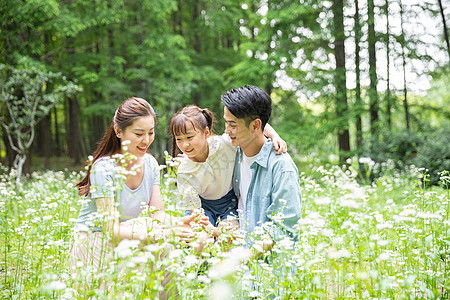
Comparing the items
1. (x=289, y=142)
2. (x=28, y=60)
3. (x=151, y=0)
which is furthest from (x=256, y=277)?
(x=151, y=0)

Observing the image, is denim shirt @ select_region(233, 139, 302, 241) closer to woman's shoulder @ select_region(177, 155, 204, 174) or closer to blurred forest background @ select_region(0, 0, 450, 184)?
woman's shoulder @ select_region(177, 155, 204, 174)

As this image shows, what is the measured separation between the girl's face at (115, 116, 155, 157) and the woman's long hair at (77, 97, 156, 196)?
0.04m

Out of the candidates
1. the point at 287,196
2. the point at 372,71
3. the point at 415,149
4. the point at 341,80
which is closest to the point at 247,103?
the point at 287,196

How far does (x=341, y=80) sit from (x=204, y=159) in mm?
9474

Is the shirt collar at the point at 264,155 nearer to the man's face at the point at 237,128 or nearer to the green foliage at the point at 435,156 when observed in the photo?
the man's face at the point at 237,128

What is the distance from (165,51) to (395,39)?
318 inches

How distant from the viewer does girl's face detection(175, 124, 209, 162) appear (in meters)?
3.42

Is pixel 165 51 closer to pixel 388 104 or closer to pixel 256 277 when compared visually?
pixel 388 104

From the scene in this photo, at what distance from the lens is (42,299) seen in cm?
222

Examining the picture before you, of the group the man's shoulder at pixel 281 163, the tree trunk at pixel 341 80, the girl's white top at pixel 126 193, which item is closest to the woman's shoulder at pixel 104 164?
the girl's white top at pixel 126 193

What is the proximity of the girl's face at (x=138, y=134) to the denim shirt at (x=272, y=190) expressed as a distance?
0.94m

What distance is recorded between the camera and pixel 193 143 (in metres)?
3.44

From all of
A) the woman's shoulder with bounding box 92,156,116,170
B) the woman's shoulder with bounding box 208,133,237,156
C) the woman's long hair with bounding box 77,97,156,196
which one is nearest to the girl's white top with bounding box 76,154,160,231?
the woman's shoulder with bounding box 92,156,116,170

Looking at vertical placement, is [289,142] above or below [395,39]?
below
